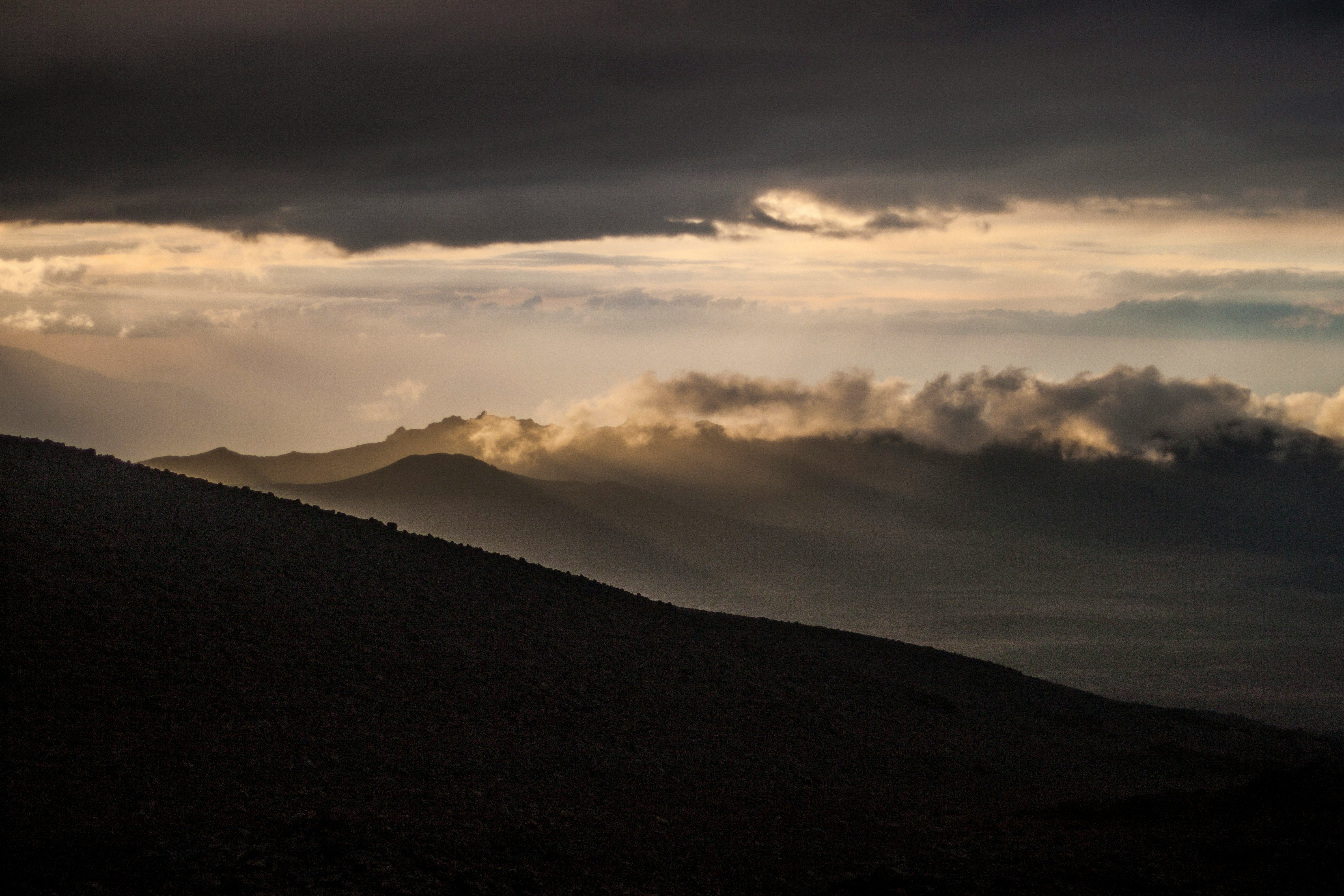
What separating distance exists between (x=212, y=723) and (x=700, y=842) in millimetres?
10905

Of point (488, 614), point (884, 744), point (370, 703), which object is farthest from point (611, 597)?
point (370, 703)

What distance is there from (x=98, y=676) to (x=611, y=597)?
23469 millimetres

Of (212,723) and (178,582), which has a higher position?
(178,582)

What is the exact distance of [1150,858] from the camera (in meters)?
18.5

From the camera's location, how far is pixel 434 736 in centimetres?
2411

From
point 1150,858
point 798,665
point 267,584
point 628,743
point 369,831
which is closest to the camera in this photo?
point 369,831

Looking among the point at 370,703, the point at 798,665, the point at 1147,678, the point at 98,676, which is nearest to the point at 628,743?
the point at 370,703

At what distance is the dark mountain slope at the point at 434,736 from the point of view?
16.3 m

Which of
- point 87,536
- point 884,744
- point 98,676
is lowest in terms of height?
point 884,744

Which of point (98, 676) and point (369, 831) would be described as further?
point (98, 676)

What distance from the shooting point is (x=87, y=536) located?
2845cm

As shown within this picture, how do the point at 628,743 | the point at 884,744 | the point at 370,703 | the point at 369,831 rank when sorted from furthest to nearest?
the point at 884,744
the point at 628,743
the point at 370,703
the point at 369,831

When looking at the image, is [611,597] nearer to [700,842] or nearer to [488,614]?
[488,614]

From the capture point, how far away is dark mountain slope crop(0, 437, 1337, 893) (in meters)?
16.3
